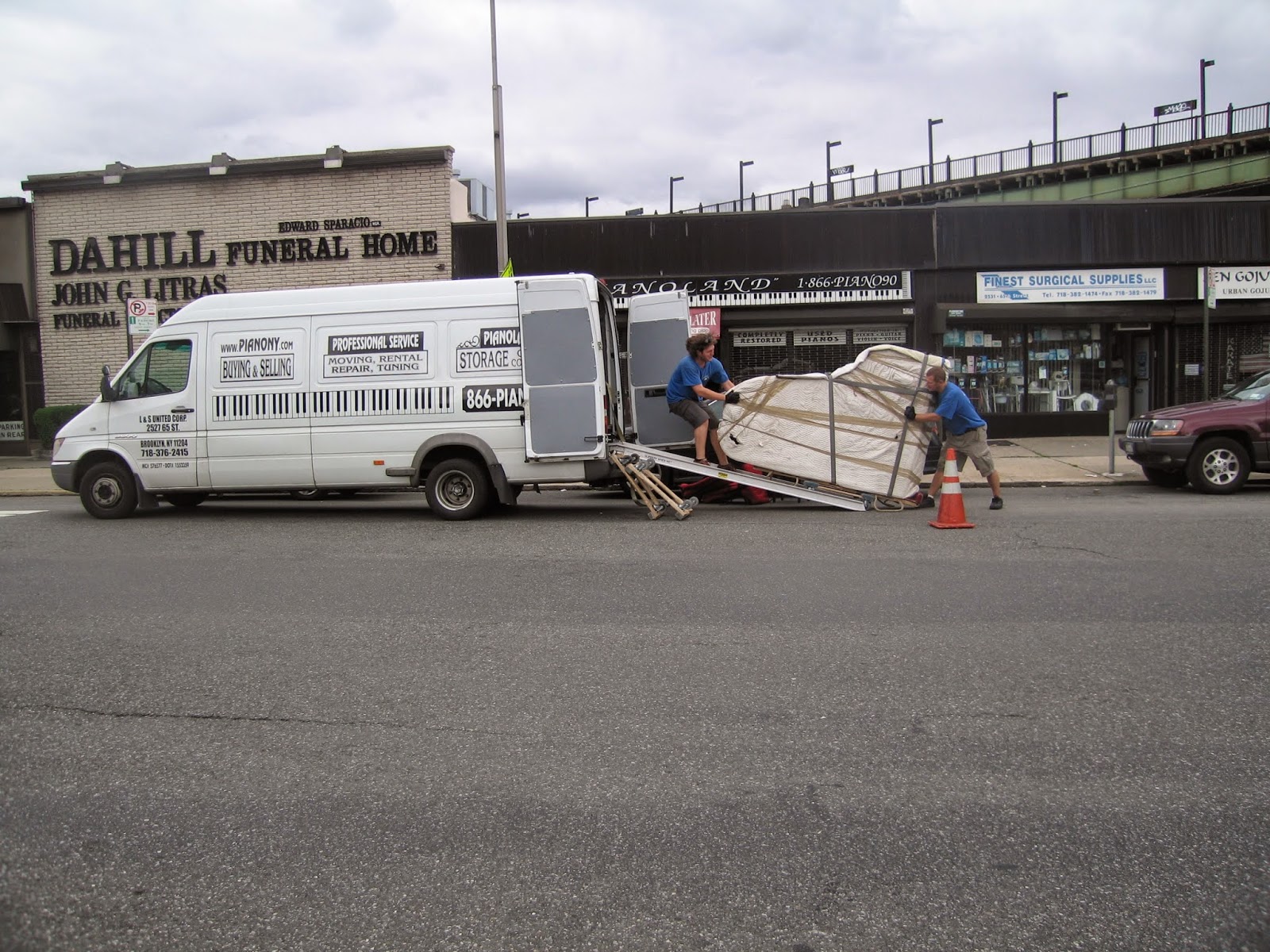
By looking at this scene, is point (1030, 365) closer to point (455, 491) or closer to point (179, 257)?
point (455, 491)

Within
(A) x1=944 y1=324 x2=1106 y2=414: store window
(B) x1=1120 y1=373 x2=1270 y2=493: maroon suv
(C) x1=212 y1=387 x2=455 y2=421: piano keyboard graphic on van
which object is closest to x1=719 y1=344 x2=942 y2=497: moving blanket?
(B) x1=1120 y1=373 x2=1270 y2=493: maroon suv

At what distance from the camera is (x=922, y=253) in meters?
18.7

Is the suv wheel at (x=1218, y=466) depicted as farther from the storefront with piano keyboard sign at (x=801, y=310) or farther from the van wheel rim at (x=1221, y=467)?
the storefront with piano keyboard sign at (x=801, y=310)

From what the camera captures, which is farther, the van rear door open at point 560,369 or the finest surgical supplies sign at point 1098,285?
the finest surgical supplies sign at point 1098,285

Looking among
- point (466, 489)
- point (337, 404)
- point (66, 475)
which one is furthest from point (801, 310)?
point (66, 475)

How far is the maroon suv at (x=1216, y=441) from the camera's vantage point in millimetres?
11805

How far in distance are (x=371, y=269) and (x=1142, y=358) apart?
1537cm

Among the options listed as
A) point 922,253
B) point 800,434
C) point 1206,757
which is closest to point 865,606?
point 1206,757

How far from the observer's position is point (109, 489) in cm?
1129

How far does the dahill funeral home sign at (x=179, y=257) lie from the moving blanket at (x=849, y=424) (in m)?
10.5

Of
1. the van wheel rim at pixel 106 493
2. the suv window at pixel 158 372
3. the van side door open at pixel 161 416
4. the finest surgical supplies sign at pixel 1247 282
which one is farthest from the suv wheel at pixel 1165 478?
the van wheel rim at pixel 106 493

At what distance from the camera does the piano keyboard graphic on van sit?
10594mm

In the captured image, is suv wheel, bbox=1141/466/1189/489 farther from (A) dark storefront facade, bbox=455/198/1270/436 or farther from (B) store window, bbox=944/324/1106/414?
(B) store window, bbox=944/324/1106/414

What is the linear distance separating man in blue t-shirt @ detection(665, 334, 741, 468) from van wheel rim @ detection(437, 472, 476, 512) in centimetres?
253
